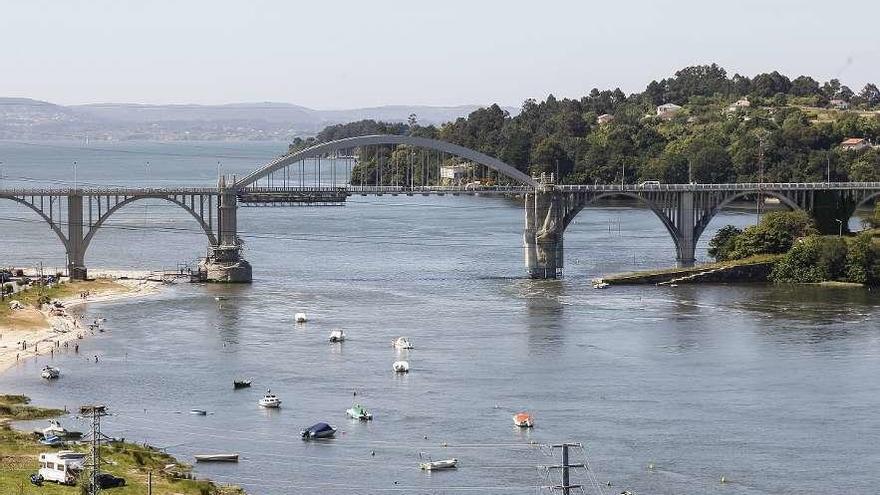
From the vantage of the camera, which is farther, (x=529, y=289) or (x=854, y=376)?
(x=529, y=289)

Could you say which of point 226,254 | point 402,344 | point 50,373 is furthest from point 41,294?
point 402,344

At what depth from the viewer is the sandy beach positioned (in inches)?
3691

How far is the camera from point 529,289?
119 m

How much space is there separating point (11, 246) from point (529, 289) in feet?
170

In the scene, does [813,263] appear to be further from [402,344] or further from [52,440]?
[52,440]

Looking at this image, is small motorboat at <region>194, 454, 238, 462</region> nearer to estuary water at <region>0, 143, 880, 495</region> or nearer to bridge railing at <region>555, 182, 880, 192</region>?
estuary water at <region>0, 143, 880, 495</region>

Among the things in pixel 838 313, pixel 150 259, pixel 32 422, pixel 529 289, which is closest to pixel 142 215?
pixel 150 259

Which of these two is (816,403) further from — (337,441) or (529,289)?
(529,289)

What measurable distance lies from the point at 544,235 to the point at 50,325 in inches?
1559

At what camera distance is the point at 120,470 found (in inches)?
2562

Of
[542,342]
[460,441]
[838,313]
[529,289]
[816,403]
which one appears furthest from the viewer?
[529,289]

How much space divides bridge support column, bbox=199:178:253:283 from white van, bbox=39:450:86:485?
188 feet

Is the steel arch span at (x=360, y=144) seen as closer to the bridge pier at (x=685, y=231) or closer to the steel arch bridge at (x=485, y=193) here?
the steel arch bridge at (x=485, y=193)

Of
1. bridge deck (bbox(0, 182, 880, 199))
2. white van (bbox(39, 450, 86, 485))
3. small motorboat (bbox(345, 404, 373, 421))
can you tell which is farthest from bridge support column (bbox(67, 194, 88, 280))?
white van (bbox(39, 450, 86, 485))
